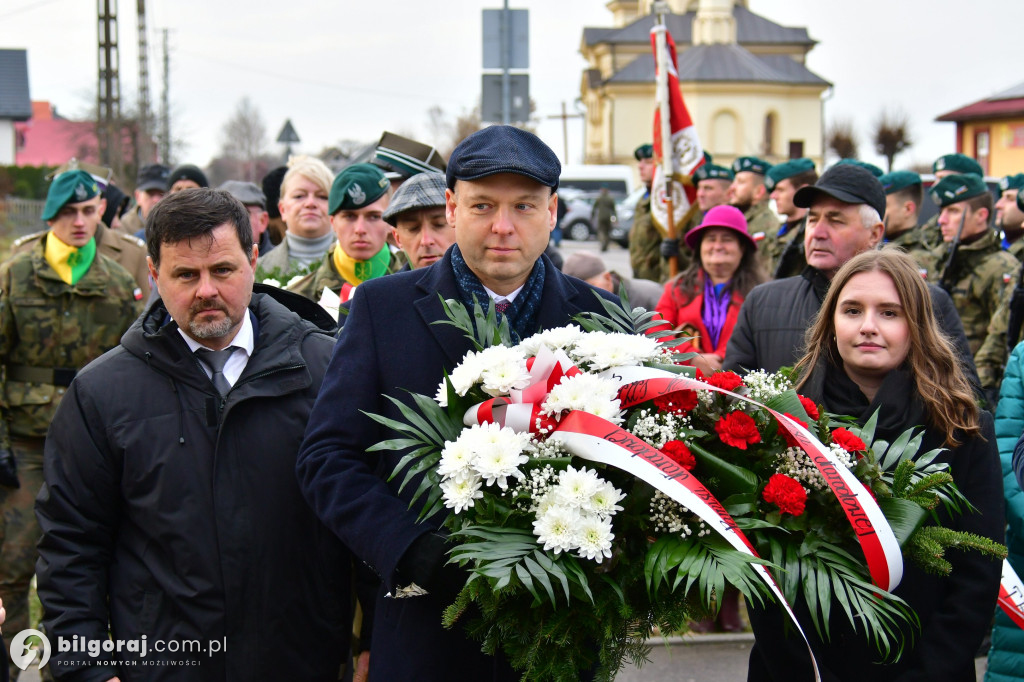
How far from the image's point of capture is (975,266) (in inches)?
276

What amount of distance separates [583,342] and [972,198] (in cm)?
574

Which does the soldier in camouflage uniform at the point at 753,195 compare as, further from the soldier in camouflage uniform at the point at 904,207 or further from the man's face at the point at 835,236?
the man's face at the point at 835,236

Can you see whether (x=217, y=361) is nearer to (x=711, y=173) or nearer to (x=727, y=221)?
(x=727, y=221)

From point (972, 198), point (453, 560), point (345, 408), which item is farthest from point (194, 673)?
point (972, 198)

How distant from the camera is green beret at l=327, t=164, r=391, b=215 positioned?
5.00 metres

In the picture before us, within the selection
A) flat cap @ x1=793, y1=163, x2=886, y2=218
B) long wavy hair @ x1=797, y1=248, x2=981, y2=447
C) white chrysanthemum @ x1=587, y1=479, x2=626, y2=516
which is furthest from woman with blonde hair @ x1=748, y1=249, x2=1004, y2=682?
flat cap @ x1=793, y1=163, x2=886, y2=218

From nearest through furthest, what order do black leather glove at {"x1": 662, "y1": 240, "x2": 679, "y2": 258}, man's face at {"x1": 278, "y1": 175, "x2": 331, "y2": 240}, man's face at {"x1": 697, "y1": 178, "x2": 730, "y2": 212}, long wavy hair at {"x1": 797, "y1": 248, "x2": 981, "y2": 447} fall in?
long wavy hair at {"x1": 797, "y1": 248, "x2": 981, "y2": 447} → man's face at {"x1": 278, "y1": 175, "x2": 331, "y2": 240} → black leather glove at {"x1": 662, "y1": 240, "x2": 679, "y2": 258} → man's face at {"x1": 697, "y1": 178, "x2": 730, "y2": 212}

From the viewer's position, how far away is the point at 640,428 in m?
2.40

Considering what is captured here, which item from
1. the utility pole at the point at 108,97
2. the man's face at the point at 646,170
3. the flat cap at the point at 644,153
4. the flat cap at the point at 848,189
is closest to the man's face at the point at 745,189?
the man's face at the point at 646,170

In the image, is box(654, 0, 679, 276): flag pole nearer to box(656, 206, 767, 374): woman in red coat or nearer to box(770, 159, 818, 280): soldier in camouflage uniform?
box(770, 159, 818, 280): soldier in camouflage uniform

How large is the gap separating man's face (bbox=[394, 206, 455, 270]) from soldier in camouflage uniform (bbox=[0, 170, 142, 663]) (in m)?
2.38

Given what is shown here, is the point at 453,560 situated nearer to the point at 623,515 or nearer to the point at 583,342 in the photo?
the point at 623,515

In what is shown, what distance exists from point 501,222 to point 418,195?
171 centimetres

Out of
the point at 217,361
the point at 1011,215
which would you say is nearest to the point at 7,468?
the point at 217,361
